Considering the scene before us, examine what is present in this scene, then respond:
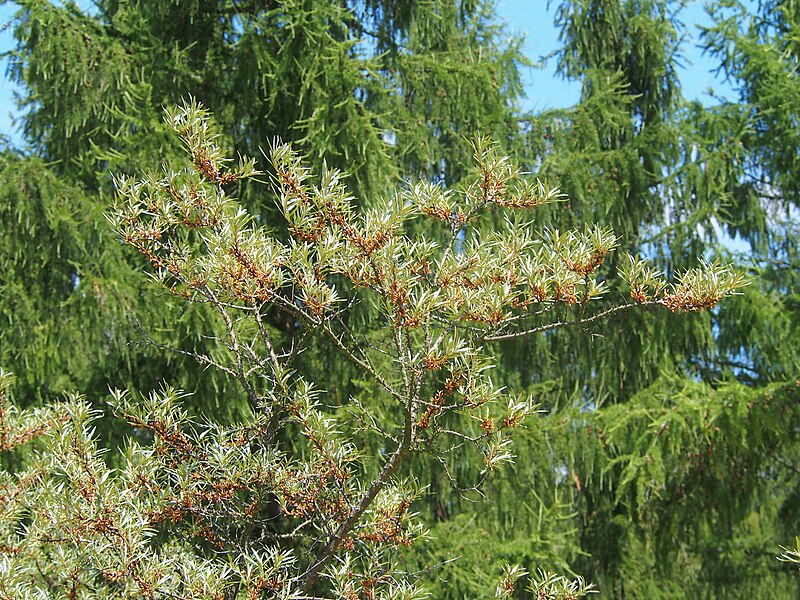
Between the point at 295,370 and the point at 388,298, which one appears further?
the point at 295,370

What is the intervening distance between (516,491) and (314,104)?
2.50 metres

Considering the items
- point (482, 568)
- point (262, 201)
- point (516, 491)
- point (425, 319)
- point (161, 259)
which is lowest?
point (482, 568)

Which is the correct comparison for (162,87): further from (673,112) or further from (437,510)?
(673,112)

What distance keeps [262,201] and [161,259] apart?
2.81 m

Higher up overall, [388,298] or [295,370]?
[388,298]

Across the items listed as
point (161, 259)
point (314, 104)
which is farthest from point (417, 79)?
point (161, 259)

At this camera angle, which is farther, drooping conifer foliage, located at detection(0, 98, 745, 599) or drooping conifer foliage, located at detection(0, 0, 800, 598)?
drooping conifer foliage, located at detection(0, 0, 800, 598)

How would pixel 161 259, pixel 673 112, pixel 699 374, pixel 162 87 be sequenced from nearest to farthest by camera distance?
pixel 161 259 < pixel 162 87 < pixel 699 374 < pixel 673 112

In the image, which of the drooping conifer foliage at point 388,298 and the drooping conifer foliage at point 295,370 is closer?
the drooping conifer foliage at point 295,370

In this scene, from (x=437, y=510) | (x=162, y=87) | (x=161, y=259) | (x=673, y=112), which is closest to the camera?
(x=161, y=259)

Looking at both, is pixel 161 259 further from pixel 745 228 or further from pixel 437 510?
pixel 745 228

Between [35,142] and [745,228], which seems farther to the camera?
[745,228]

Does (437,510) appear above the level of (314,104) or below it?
below

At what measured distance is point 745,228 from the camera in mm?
6781
